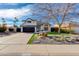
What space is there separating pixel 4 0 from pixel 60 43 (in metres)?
1.00

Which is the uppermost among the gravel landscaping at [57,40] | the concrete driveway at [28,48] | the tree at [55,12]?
the tree at [55,12]

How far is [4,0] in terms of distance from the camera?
3545 millimetres

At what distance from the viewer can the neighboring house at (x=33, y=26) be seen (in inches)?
143

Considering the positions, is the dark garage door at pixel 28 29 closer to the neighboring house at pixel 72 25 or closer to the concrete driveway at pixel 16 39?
the concrete driveway at pixel 16 39

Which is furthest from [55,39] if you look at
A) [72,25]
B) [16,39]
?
[16,39]

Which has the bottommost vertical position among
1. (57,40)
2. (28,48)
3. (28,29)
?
(28,48)

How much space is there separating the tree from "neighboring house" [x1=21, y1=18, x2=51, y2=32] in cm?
9

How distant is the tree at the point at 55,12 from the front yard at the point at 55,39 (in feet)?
0.32

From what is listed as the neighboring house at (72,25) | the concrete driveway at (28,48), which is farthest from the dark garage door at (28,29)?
the neighboring house at (72,25)

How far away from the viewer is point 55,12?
3646mm

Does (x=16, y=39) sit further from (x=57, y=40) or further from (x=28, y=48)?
(x=57, y=40)

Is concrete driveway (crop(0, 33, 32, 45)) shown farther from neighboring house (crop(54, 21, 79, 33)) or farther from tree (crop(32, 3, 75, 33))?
neighboring house (crop(54, 21, 79, 33))

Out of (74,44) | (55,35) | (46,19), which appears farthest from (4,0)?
(74,44)

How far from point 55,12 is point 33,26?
0.38 meters
